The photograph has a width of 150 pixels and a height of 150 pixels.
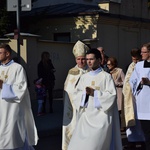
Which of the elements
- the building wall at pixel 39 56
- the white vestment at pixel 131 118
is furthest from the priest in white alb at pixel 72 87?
the building wall at pixel 39 56

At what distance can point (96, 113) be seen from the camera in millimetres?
7082

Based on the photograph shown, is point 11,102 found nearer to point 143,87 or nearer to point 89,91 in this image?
point 89,91

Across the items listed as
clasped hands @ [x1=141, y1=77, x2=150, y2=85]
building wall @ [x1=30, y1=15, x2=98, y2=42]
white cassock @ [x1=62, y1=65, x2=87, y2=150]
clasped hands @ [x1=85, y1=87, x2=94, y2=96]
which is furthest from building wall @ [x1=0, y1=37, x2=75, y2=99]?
clasped hands @ [x1=85, y1=87, x2=94, y2=96]

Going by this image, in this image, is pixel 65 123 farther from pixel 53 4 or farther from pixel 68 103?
pixel 53 4

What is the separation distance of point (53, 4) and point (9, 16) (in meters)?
8.26

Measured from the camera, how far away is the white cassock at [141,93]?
27.4ft

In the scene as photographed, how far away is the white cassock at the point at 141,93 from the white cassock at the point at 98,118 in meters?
1.29

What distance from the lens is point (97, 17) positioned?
22.4m

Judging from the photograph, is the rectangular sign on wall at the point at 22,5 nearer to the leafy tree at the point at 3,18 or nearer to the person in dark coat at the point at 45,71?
the person in dark coat at the point at 45,71

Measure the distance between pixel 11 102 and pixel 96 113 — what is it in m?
1.30

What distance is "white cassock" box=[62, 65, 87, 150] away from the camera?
8095 mm

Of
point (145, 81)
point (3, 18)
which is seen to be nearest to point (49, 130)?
point (145, 81)

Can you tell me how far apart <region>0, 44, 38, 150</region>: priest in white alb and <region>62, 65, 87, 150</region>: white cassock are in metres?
0.80

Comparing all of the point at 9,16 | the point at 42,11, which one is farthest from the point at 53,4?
the point at 9,16
